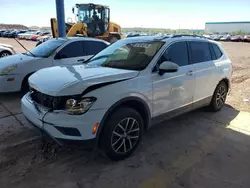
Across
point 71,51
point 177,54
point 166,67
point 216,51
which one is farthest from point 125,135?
point 71,51

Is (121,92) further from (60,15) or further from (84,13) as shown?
(84,13)

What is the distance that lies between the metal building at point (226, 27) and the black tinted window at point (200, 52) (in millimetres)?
116461

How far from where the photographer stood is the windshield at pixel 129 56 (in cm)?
378

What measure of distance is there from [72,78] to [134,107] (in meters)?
0.99

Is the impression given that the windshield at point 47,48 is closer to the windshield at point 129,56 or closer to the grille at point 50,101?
the windshield at point 129,56

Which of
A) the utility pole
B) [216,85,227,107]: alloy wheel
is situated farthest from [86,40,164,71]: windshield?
the utility pole

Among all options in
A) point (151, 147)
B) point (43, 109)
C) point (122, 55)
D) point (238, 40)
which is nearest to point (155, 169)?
point (151, 147)

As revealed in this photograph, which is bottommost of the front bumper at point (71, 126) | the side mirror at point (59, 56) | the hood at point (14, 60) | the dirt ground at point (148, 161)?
the dirt ground at point (148, 161)

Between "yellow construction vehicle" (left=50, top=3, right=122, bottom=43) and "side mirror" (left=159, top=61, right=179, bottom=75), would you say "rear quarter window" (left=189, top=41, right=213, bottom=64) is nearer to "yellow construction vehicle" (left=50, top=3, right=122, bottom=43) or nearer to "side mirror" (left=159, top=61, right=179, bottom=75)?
"side mirror" (left=159, top=61, right=179, bottom=75)

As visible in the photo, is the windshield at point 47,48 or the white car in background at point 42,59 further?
the windshield at point 47,48

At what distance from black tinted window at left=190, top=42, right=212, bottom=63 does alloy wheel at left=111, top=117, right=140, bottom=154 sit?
6.31 feet

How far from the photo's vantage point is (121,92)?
319 cm

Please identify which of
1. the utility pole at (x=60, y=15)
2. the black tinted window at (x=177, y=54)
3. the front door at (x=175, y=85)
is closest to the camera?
the front door at (x=175, y=85)

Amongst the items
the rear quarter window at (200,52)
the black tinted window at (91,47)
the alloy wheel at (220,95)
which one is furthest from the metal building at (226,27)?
the rear quarter window at (200,52)
